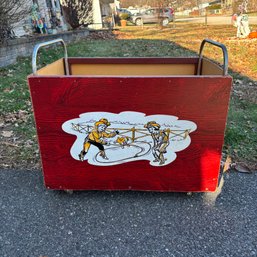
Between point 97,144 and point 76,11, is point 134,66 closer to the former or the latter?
point 97,144

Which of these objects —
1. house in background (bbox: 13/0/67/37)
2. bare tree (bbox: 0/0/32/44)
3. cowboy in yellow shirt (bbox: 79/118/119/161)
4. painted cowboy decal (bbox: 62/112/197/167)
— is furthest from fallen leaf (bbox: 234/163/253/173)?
house in background (bbox: 13/0/67/37)

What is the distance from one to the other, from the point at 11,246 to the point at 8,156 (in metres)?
1.18

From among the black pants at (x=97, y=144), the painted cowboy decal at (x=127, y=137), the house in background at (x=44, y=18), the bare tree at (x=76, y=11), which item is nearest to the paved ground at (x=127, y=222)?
the painted cowboy decal at (x=127, y=137)

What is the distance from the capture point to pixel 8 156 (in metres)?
2.70

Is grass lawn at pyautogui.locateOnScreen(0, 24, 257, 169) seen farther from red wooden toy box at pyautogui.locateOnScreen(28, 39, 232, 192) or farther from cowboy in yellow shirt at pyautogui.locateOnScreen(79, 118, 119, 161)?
cowboy in yellow shirt at pyautogui.locateOnScreen(79, 118, 119, 161)

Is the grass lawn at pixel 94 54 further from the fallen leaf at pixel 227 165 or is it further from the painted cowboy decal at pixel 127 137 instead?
the painted cowboy decal at pixel 127 137

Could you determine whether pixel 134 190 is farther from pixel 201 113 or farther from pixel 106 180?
pixel 201 113

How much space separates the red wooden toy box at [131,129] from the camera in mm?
1714

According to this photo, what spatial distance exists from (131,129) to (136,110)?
140mm

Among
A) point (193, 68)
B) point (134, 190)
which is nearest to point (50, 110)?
point (134, 190)

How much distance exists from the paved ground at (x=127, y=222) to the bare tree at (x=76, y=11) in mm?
11505

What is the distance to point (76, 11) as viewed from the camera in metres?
12.5

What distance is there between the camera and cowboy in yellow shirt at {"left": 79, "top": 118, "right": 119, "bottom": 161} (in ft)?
6.02

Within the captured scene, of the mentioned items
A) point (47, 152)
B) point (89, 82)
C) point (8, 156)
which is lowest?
point (8, 156)
